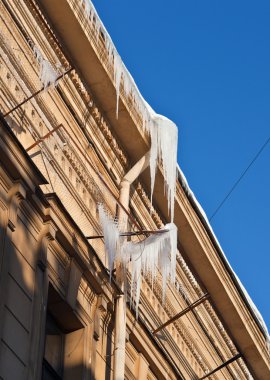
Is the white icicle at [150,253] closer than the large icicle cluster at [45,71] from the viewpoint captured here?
No

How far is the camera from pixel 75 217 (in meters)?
15.9

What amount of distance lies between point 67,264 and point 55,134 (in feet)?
6.35

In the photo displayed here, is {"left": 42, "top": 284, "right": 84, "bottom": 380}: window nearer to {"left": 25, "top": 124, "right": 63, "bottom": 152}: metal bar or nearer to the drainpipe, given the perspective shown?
the drainpipe

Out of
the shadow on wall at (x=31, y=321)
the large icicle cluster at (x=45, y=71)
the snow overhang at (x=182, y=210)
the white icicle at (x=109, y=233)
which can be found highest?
the snow overhang at (x=182, y=210)

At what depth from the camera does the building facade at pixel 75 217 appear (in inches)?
520

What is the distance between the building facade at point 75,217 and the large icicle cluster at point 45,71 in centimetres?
2

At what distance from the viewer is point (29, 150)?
48.8 ft

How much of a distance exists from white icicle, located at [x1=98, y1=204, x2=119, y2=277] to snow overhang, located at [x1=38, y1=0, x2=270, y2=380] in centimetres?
158

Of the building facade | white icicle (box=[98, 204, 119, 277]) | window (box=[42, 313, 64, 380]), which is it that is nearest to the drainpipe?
the building facade

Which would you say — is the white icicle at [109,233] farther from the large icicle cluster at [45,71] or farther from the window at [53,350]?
the large icicle cluster at [45,71]

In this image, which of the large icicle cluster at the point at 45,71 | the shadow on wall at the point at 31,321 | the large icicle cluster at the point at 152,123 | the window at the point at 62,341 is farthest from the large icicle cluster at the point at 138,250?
the large icicle cluster at the point at 45,71

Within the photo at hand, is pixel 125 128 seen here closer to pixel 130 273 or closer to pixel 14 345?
pixel 130 273

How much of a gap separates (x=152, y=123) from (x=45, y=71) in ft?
8.57

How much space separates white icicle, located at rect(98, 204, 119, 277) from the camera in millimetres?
15875
